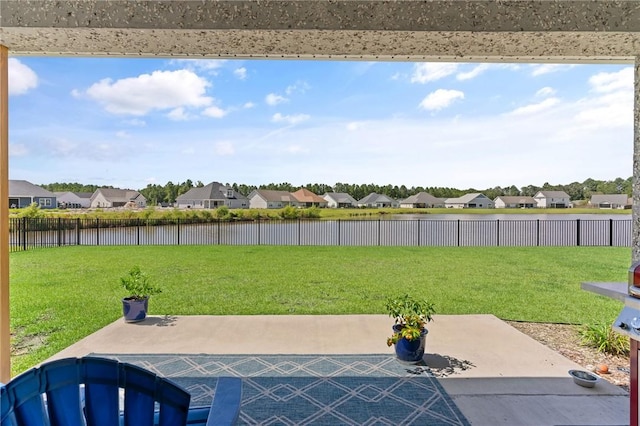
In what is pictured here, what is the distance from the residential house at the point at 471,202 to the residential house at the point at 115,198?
5.28m

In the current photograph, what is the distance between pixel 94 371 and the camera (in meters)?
0.91

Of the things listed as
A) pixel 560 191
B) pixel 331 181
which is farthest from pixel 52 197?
pixel 560 191


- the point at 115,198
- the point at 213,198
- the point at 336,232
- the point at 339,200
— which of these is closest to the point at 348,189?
the point at 339,200

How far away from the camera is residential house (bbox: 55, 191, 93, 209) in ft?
17.9

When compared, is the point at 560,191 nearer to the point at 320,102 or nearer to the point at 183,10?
the point at 320,102

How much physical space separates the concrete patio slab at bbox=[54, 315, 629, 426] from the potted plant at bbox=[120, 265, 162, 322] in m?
0.09

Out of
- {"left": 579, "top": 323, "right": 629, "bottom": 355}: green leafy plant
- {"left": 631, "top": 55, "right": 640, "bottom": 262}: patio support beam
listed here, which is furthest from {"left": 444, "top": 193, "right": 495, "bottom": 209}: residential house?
{"left": 631, "top": 55, "right": 640, "bottom": 262}: patio support beam

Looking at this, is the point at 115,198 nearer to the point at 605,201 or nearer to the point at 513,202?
the point at 513,202

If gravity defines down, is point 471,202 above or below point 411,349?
above

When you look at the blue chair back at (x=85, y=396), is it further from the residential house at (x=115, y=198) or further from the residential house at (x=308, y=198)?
the residential house at (x=115, y=198)

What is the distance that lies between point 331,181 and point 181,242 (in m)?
3.91

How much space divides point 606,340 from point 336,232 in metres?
5.29

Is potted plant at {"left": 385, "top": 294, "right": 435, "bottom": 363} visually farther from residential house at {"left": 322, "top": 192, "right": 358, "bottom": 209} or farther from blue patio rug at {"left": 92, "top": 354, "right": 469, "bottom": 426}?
residential house at {"left": 322, "top": 192, "right": 358, "bottom": 209}

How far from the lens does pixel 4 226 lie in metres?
1.98
